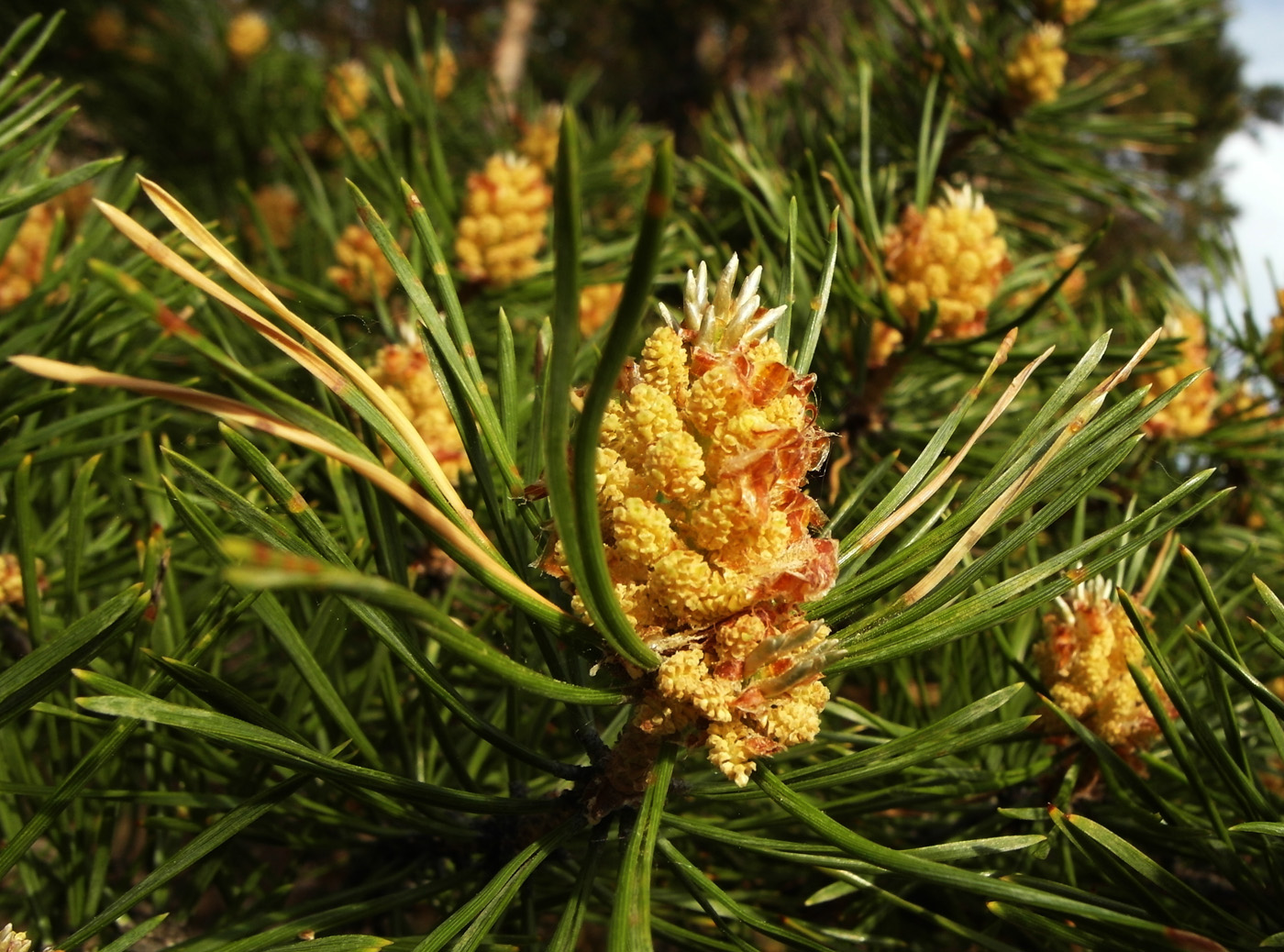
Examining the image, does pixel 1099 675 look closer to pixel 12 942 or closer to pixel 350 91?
pixel 12 942

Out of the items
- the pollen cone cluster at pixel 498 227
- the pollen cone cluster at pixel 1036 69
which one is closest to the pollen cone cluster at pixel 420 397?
the pollen cone cluster at pixel 498 227

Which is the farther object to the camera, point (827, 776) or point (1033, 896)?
point (827, 776)

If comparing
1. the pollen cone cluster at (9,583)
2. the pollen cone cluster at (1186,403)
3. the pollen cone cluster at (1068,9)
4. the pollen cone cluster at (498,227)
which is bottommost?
Answer: the pollen cone cluster at (1186,403)

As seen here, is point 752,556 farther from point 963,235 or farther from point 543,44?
point 543,44

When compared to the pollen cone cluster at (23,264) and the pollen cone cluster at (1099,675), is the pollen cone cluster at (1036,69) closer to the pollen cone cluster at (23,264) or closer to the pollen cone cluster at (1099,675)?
the pollen cone cluster at (1099,675)

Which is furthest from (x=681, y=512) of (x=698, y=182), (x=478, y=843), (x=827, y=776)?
(x=698, y=182)

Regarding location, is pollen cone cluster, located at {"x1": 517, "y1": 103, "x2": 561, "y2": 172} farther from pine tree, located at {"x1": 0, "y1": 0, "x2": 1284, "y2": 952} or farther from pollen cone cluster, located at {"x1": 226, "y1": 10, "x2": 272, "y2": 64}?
pollen cone cluster, located at {"x1": 226, "y1": 10, "x2": 272, "y2": 64}

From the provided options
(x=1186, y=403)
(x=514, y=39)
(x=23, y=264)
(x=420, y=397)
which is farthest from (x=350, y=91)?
(x=1186, y=403)
